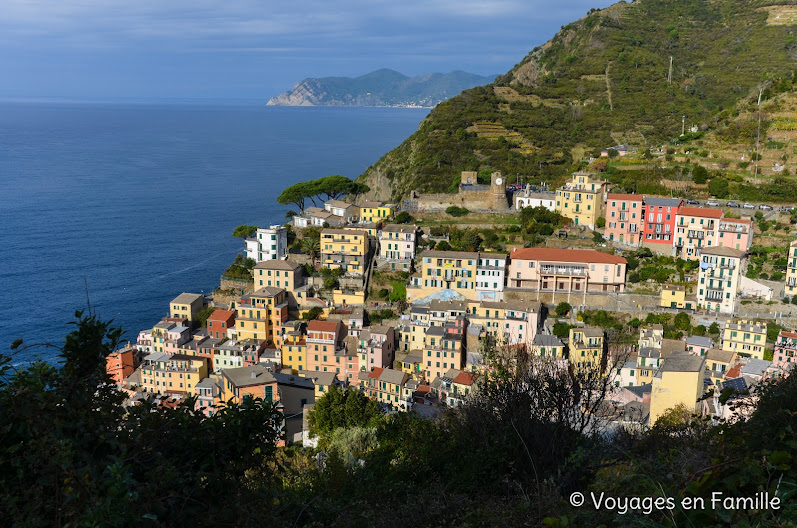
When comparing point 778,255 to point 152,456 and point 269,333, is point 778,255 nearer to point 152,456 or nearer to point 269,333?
point 269,333

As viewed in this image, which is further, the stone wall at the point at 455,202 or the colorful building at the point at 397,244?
the stone wall at the point at 455,202

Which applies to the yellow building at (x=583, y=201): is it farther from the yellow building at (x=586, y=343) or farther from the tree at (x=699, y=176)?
the yellow building at (x=586, y=343)

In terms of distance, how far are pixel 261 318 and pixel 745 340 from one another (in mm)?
17893

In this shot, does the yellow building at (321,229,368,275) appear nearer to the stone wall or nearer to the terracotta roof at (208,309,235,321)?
the terracotta roof at (208,309,235,321)

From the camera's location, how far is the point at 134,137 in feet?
374

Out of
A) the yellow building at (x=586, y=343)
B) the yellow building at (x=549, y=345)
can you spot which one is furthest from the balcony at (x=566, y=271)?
the yellow building at (x=549, y=345)

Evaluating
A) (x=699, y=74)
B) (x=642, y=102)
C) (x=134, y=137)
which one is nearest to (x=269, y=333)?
(x=642, y=102)

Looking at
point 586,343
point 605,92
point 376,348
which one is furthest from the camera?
point 605,92

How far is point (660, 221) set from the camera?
96.4 feet

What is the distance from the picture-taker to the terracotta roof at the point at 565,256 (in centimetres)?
2714

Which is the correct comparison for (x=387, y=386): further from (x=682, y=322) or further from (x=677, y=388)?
(x=682, y=322)

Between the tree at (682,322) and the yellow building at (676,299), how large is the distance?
3.16ft

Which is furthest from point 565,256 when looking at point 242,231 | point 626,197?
point 242,231

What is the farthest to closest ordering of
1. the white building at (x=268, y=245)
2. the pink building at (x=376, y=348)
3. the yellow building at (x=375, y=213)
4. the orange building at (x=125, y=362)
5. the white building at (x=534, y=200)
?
the yellow building at (x=375, y=213)
the white building at (x=534, y=200)
the white building at (x=268, y=245)
the orange building at (x=125, y=362)
the pink building at (x=376, y=348)
